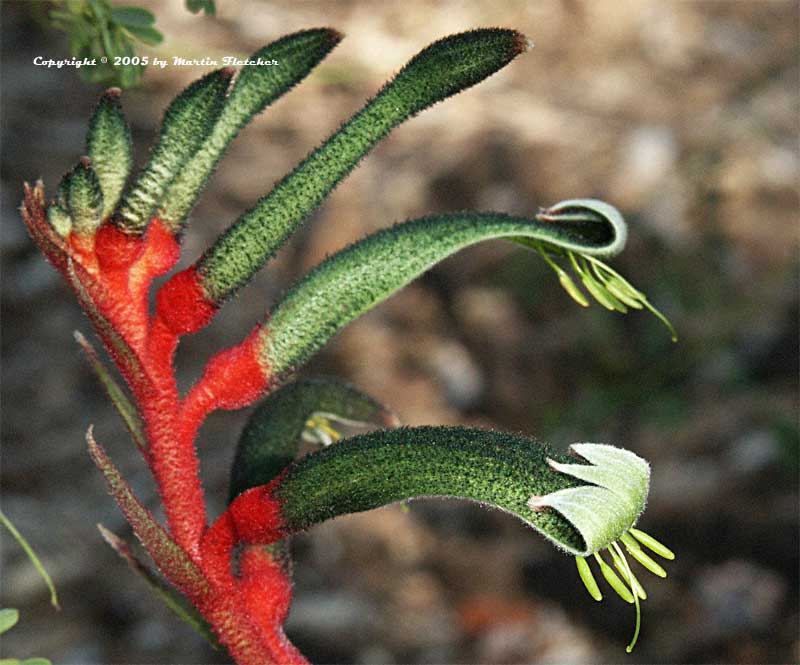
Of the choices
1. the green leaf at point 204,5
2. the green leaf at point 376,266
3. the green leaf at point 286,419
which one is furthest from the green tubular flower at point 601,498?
the green leaf at point 204,5

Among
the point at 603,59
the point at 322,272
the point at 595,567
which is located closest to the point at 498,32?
the point at 322,272

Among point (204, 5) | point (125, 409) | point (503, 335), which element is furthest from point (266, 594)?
point (503, 335)

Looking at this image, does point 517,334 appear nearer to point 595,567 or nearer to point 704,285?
point 704,285

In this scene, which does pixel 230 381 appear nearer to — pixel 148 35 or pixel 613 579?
pixel 613 579

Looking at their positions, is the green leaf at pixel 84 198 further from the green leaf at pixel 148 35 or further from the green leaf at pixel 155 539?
the green leaf at pixel 148 35

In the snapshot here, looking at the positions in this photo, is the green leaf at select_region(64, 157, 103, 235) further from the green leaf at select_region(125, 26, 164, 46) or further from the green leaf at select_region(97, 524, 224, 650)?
the green leaf at select_region(125, 26, 164, 46)

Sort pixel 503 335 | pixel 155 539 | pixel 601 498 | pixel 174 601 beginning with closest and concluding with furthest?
1. pixel 601 498
2. pixel 155 539
3. pixel 174 601
4. pixel 503 335

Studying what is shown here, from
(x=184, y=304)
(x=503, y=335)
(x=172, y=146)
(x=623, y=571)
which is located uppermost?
(x=172, y=146)
